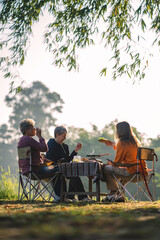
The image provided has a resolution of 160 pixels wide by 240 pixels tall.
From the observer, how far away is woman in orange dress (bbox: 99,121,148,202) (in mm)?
5908

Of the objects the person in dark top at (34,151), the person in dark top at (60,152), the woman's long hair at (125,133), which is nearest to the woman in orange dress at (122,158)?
the woman's long hair at (125,133)

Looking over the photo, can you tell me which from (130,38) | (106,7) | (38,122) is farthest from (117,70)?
(38,122)

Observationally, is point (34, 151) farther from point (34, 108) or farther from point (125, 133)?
point (34, 108)

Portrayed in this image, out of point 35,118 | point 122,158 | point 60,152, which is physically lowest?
point 122,158

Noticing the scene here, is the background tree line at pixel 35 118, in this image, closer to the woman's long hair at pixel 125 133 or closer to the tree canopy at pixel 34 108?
the tree canopy at pixel 34 108

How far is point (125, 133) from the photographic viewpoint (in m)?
5.95

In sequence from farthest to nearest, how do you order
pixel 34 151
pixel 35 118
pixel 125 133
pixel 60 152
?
pixel 35 118
pixel 60 152
pixel 34 151
pixel 125 133

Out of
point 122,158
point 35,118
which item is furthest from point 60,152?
point 35,118

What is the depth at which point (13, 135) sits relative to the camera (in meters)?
52.6

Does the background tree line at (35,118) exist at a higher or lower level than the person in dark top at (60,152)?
higher

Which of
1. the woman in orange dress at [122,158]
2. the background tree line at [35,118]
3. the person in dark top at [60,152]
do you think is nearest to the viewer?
the woman in orange dress at [122,158]

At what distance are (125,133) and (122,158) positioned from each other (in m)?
0.40

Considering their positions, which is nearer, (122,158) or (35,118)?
(122,158)

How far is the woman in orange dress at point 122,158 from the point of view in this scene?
19.4ft
